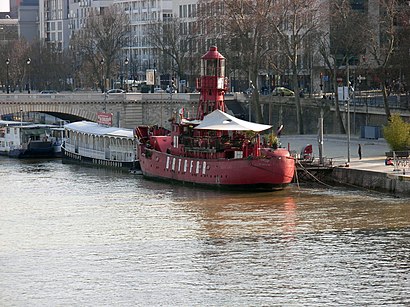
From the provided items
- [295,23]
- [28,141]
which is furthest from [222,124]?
[295,23]

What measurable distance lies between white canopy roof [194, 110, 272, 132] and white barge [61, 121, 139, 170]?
42.7 ft

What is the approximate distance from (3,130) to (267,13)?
2450 centimetres

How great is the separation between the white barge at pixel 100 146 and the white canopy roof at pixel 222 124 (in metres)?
13.0

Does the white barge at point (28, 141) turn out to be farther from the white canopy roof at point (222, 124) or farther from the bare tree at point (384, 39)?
the white canopy roof at point (222, 124)

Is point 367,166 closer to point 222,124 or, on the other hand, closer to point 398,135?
point 398,135

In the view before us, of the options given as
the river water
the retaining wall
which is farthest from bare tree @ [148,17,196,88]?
the river water

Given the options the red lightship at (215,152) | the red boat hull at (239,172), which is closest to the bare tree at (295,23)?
the red lightship at (215,152)

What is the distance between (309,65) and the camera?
140 metres

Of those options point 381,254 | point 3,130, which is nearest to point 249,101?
point 3,130

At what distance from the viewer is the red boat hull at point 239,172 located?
3012 inches

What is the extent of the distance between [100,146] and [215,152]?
80.2 ft

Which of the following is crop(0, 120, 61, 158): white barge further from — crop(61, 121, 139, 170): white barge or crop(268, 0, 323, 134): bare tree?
crop(268, 0, 323, 134): bare tree

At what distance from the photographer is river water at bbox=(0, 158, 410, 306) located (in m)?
49.4

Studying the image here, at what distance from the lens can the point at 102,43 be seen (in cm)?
16800
